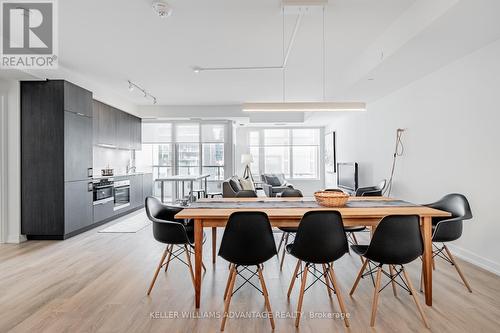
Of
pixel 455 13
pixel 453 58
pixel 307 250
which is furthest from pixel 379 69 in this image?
pixel 307 250

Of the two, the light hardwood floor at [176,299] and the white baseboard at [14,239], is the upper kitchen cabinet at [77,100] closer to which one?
the white baseboard at [14,239]

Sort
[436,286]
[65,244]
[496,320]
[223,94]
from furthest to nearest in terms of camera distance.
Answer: [223,94]
[65,244]
[436,286]
[496,320]

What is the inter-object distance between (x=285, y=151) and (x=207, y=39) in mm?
6707

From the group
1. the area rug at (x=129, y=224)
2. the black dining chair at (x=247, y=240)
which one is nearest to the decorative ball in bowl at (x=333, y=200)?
the black dining chair at (x=247, y=240)

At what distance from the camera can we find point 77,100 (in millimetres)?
4562

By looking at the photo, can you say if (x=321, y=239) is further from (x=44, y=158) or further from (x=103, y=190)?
(x=103, y=190)

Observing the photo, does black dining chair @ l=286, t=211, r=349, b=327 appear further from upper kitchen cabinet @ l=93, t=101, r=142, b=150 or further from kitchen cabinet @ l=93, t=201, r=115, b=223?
upper kitchen cabinet @ l=93, t=101, r=142, b=150

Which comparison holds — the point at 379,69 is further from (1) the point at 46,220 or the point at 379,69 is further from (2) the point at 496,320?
(1) the point at 46,220

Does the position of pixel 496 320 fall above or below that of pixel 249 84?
below

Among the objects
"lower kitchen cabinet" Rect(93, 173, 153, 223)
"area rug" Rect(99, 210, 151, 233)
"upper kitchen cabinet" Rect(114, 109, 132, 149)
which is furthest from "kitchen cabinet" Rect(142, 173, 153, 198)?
"area rug" Rect(99, 210, 151, 233)

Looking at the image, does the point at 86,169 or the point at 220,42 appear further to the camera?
the point at 86,169

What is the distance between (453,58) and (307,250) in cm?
314

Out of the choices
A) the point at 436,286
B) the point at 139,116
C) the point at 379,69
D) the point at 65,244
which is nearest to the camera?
the point at 436,286

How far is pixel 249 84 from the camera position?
553 centimetres
